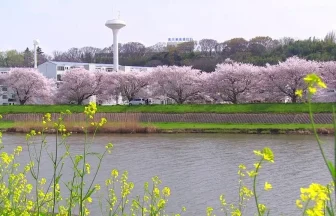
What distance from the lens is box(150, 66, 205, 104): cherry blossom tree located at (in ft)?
136

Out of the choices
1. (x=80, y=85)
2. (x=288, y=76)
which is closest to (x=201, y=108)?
(x=288, y=76)

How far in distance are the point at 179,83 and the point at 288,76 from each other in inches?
373

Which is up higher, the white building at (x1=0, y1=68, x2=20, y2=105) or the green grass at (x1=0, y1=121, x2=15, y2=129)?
the white building at (x1=0, y1=68, x2=20, y2=105)

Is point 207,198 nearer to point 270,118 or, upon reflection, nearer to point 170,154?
point 170,154

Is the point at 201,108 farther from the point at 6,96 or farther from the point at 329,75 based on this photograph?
the point at 6,96

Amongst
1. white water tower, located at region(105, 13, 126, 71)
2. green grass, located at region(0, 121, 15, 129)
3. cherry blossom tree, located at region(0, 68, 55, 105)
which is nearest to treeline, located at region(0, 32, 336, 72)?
white water tower, located at region(105, 13, 126, 71)

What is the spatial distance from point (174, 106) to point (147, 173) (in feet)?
69.8

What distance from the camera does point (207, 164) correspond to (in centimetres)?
1517

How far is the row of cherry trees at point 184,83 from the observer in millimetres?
37594

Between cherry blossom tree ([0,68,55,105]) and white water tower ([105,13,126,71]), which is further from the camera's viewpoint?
white water tower ([105,13,126,71])

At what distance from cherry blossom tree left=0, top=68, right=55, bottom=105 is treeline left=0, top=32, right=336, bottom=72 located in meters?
21.9

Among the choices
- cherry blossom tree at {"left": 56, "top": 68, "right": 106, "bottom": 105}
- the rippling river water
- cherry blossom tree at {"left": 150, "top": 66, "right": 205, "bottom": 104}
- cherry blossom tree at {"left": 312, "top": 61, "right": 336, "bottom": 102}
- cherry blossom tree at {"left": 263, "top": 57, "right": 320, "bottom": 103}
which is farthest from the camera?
cherry blossom tree at {"left": 56, "top": 68, "right": 106, "bottom": 105}

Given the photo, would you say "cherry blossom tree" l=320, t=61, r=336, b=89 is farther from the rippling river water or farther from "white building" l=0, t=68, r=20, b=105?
"white building" l=0, t=68, r=20, b=105

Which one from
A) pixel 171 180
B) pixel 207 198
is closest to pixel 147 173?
pixel 171 180
